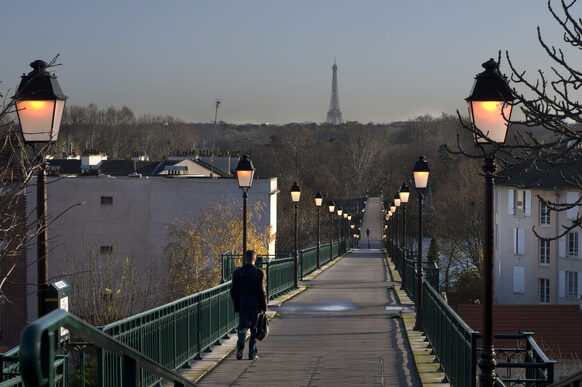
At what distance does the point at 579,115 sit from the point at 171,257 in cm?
4268

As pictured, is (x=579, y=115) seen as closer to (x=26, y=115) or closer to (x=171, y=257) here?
(x=26, y=115)

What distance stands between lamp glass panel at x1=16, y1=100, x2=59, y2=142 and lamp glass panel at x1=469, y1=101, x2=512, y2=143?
4787 mm

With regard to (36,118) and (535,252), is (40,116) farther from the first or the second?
(535,252)

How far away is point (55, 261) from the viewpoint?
54.7 meters

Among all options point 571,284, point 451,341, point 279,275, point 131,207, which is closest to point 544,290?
point 571,284

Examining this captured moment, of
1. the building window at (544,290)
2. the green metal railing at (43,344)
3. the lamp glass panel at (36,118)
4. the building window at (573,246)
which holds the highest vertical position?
the lamp glass panel at (36,118)

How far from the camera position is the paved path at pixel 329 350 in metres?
12.1

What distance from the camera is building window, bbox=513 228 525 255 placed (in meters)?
67.7

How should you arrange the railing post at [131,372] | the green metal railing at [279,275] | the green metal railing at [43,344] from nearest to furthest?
1. the green metal railing at [43,344]
2. the railing post at [131,372]
3. the green metal railing at [279,275]

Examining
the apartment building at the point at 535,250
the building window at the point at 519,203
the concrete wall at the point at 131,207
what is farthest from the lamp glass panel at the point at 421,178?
the building window at the point at 519,203

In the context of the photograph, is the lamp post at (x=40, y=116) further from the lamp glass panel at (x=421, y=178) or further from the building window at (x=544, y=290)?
the building window at (x=544, y=290)

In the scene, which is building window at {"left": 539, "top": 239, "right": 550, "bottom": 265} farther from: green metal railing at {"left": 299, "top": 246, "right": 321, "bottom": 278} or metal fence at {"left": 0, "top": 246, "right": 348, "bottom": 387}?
metal fence at {"left": 0, "top": 246, "right": 348, "bottom": 387}

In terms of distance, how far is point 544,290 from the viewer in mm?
65875

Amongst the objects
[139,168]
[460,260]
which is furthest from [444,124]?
[139,168]
